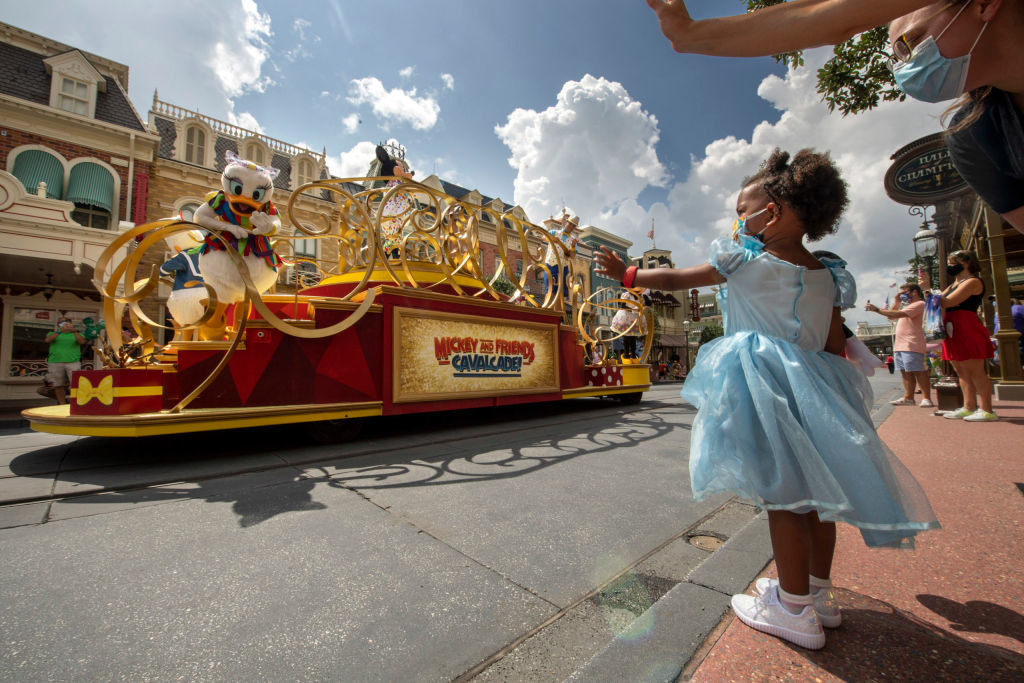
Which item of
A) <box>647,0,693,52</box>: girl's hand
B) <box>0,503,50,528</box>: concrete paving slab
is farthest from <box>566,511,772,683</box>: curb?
<box>0,503,50,528</box>: concrete paving slab

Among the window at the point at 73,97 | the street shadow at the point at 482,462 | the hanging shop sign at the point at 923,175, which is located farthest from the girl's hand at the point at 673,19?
the window at the point at 73,97

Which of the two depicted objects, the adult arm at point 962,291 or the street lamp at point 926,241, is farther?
the street lamp at point 926,241

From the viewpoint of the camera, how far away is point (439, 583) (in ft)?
4.78

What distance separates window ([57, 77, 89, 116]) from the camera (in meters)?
11.6

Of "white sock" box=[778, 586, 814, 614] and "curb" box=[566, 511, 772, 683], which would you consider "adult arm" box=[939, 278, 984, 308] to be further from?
"white sock" box=[778, 586, 814, 614]

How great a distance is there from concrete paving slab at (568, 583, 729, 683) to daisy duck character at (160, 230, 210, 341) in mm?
4107

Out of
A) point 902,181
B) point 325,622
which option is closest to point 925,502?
point 325,622

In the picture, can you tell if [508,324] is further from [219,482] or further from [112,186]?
[112,186]

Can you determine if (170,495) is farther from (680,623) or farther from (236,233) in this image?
(680,623)

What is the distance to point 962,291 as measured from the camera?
14.0 feet

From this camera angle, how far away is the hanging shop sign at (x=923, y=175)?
26.7 feet

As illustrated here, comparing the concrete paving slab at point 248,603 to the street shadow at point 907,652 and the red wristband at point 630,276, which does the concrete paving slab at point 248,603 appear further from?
the red wristband at point 630,276

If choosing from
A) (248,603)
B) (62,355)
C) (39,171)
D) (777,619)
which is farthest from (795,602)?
(39,171)

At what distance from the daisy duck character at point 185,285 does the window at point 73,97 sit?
40.4 ft
